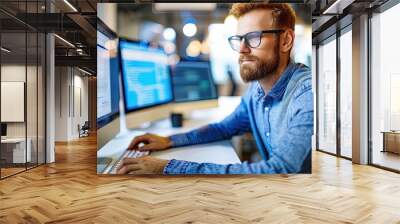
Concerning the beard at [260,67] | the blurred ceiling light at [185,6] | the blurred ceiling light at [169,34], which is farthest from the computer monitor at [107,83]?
the beard at [260,67]

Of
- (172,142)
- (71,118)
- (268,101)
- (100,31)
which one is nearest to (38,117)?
(100,31)

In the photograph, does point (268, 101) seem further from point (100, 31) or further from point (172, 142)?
point (100, 31)

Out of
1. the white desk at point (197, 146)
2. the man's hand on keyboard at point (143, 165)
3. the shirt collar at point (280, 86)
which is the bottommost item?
the man's hand on keyboard at point (143, 165)

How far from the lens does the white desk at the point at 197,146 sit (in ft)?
19.5

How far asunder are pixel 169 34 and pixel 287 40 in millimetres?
1831

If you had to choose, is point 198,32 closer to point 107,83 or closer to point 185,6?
point 185,6

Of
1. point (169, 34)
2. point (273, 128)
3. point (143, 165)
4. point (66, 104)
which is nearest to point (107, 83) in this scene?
point (169, 34)

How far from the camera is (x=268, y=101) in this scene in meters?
5.80

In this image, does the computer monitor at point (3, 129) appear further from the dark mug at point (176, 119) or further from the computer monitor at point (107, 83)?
the dark mug at point (176, 119)

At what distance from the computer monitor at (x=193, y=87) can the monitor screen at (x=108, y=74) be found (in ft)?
2.97

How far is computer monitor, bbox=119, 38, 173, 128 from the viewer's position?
19.2 feet

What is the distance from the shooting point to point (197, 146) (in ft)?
19.5

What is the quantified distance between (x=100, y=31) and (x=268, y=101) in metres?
2.80

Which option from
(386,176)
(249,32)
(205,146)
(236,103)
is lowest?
(386,176)
